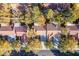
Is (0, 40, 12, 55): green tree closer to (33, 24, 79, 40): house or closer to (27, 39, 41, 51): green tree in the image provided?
(27, 39, 41, 51): green tree

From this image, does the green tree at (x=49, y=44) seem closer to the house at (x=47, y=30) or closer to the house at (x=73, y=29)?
the house at (x=47, y=30)

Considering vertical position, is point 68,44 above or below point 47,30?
below

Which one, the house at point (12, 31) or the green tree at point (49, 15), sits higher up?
the green tree at point (49, 15)

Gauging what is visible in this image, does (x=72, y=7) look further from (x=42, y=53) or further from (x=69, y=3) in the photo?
(x=42, y=53)

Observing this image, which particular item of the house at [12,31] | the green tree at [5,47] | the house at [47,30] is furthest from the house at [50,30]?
the green tree at [5,47]

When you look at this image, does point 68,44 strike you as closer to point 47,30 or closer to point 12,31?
point 47,30

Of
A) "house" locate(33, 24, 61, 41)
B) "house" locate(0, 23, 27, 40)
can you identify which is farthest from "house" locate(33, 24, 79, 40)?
"house" locate(0, 23, 27, 40)

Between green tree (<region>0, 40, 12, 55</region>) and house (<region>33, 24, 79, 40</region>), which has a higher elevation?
house (<region>33, 24, 79, 40</region>)

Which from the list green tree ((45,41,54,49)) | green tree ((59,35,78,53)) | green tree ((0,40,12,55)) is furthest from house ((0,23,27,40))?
green tree ((59,35,78,53))

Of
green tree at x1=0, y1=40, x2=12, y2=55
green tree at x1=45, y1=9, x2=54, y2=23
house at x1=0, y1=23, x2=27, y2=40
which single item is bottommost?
green tree at x1=0, y1=40, x2=12, y2=55

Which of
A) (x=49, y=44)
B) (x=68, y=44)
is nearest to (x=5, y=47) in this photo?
(x=49, y=44)

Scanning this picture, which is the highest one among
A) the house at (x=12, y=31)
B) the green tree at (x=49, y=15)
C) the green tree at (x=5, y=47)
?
the green tree at (x=49, y=15)
